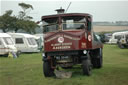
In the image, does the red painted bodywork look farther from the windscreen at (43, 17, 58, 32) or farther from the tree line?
the tree line

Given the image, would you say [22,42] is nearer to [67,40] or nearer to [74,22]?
[74,22]

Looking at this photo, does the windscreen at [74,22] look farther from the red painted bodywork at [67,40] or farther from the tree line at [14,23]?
the tree line at [14,23]

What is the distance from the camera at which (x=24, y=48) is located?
32594mm

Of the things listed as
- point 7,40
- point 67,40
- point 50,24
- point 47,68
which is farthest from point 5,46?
point 67,40

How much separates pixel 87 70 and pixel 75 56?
79 cm

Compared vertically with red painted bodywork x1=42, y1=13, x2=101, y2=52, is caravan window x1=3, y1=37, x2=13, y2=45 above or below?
below

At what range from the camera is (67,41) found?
1138 cm

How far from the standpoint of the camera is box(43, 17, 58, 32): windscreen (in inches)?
473

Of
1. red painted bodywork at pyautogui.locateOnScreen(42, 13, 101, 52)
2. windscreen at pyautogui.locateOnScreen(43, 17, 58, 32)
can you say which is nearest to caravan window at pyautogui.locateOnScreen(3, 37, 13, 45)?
windscreen at pyautogui.locateOnScreen(43, 17, 58, 32)

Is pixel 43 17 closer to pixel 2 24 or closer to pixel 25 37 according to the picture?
pixel 25 37

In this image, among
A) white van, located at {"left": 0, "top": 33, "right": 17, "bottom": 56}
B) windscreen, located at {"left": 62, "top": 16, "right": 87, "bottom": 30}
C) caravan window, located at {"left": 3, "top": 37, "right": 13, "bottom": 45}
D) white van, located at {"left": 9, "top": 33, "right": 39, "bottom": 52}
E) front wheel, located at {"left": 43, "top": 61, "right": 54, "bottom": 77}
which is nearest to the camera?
windscreen, located at {"left": 62, "top": 16, "right": 87, "bottom": 30}

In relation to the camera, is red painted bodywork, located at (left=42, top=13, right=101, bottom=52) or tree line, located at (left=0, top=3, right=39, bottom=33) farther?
tree line, located at (left=0, top=3, right=39, bottom=33)

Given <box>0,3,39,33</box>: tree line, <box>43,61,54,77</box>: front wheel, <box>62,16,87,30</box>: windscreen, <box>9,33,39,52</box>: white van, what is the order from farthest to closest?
<box>0,3,39,33</box>: tree line
<box>9,33,39,52</box>: white van
<box>43,61,54,77</box>: front wheel
<box>62,16,87,30</box>: windscreen

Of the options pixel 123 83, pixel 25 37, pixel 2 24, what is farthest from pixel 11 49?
pixel 2 24
